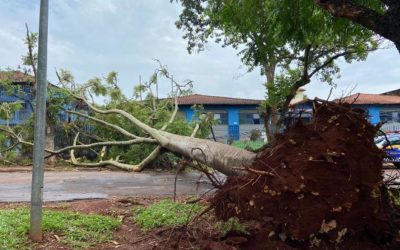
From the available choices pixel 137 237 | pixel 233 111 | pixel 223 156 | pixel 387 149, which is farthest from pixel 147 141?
pixel 233 111

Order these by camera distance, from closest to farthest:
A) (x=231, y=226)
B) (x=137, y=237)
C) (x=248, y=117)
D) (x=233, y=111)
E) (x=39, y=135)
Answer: (x=231, y=226)
(x=39, y=135)
(x=137, y=237)
(x=233, y=111)
(x=248, y=117)

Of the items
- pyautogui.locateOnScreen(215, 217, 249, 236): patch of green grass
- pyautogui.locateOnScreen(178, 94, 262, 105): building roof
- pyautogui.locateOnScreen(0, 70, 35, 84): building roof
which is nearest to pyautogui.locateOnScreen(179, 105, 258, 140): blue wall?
pyautogui.locateOnScreen(178, 94, 262, 105): building roof

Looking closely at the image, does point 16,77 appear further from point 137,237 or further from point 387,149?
point 387,149

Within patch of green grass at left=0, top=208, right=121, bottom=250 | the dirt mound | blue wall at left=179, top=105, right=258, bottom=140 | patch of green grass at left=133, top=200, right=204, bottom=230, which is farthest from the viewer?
blue wall at left=179, top=105, right=258, bottom=140

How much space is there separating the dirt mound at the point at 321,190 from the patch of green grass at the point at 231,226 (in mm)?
249

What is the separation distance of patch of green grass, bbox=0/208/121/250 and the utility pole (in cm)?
20

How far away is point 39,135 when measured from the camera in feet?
13.0

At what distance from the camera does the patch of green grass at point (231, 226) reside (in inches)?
142

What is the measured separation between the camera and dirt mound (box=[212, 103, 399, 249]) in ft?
9.73

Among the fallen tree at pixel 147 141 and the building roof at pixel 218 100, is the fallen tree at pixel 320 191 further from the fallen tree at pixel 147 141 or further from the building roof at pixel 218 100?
the building roof at pixel 218 100

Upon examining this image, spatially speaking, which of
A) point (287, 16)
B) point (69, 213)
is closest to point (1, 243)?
point (69, 213)

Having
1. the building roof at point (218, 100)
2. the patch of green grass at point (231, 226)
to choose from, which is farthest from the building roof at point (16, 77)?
the building roof at point (218, 100)

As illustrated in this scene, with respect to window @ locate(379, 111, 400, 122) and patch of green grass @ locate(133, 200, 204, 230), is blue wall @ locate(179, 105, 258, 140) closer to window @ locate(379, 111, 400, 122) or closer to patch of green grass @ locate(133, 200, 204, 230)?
window @ locate(379, 111, 400, 122)

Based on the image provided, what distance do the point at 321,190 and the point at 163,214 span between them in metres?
2.40
